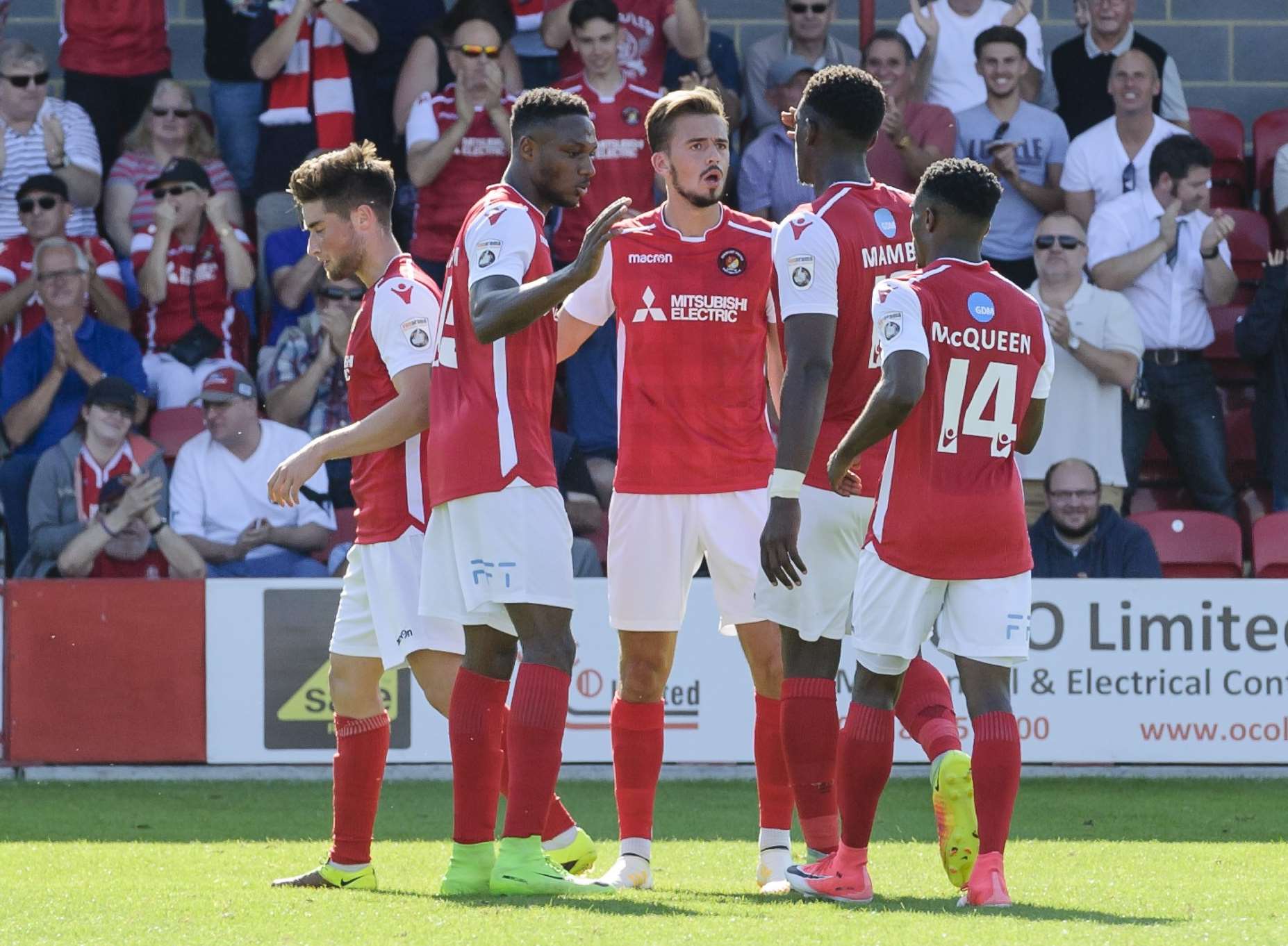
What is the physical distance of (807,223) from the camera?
5414mm

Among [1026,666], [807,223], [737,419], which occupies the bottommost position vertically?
[1026,666]

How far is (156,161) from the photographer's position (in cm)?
1180

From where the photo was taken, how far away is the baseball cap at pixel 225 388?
34.0ft

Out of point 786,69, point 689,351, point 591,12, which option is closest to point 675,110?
point 689,351

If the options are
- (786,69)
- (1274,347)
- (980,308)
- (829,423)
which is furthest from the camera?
(786,69)

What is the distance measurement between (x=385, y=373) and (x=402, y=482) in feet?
1.10

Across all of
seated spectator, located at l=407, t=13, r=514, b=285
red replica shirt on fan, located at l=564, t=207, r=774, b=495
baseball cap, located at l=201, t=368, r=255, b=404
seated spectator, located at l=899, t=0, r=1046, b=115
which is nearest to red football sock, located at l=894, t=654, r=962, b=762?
red replica shirt on fan, located at l=564, t=207, r=774, b=495

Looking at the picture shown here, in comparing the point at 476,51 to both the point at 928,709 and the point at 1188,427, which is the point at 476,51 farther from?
the point at 928,709

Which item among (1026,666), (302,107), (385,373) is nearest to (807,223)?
(385,373)

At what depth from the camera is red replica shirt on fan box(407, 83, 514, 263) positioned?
11.4m

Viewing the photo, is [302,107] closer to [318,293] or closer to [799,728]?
[318,293]

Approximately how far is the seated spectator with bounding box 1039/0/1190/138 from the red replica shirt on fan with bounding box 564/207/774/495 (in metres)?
6.97

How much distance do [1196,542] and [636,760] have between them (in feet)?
18.2

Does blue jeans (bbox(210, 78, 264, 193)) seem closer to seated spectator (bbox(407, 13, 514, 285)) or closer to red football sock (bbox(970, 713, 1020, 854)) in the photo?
seated spectator (bbox(407, 13, 514, 285))
